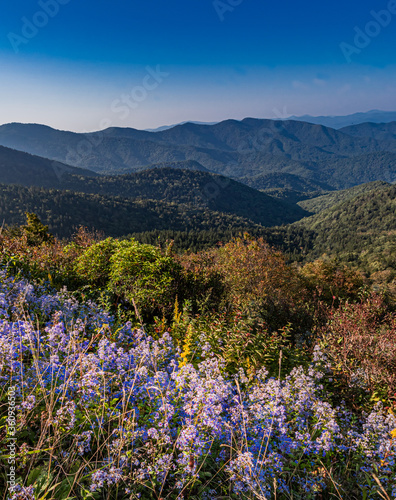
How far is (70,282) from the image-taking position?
7312 millimetres

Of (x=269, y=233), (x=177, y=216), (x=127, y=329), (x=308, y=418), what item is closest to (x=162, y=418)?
(x=308, y=418)

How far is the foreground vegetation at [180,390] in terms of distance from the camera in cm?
228

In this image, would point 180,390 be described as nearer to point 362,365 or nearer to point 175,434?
point 175,434

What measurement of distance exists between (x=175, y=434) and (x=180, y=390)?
39cm

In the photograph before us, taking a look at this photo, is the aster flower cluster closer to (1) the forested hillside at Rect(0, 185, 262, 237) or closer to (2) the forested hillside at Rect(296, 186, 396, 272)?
(1) the forested hillside at Rect(0, 185, 262, 237)

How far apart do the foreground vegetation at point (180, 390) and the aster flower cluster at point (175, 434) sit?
0.07 ft

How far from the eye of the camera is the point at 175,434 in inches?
103

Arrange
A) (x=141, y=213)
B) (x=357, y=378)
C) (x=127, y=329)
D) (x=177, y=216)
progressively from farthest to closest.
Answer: (x=177, y=216), (x=141, y=213), (x=127, y=329), (x=357, y=378)

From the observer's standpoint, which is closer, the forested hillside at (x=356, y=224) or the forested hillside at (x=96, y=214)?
the forested hillside at (x=96, y=214)

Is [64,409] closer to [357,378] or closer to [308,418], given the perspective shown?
[308,418]

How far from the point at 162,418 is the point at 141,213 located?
155 metres

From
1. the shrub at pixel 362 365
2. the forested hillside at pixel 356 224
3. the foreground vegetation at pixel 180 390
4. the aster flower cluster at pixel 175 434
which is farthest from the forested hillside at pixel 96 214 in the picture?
the aster flower cluster at pixel 175 434

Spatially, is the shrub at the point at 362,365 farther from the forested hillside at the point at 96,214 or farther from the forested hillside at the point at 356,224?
the forested hillside at the point at 356,224

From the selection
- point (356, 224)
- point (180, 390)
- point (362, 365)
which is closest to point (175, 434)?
point (180, 390)
